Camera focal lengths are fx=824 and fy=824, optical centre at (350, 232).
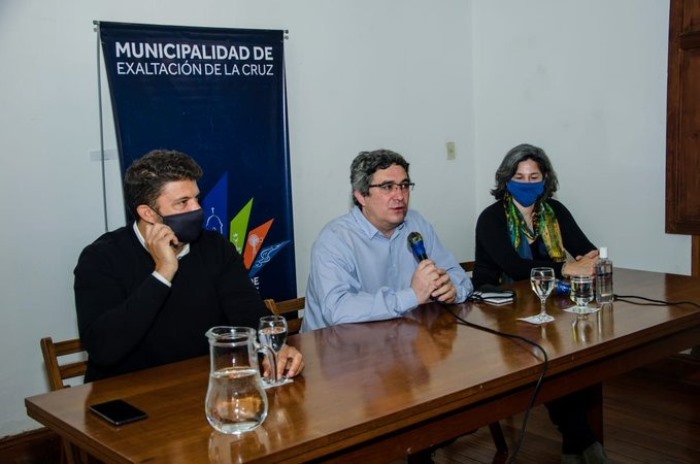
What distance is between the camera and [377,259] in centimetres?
282

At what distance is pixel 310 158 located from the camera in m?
4.10

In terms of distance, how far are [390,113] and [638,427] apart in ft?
6.60

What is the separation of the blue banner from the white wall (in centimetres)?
13

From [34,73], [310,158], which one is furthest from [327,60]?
[34,73]

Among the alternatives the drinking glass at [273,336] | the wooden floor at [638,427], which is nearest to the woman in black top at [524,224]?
the wooden floor at [638,427]

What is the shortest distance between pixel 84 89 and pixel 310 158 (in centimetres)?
119

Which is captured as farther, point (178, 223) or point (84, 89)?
point (84, 89)

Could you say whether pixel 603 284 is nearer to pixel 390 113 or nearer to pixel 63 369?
pixel 63 369

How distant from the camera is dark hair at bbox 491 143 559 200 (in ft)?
11.7

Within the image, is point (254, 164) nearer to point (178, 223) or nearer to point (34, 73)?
point (34, 73)

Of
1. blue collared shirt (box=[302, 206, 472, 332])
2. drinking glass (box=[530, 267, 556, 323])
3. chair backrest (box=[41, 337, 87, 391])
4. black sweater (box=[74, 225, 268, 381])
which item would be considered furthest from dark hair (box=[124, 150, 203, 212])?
drinking glass (box=[530, 267, 556, 323])

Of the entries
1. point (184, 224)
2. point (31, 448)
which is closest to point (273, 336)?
point (184, 224)

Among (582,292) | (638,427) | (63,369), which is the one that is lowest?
(638,427)

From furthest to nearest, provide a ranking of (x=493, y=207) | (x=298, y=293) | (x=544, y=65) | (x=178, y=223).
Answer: (x=544, y=65), (x=298, y=293), (x=493, y=207), (x=178, y=223)
